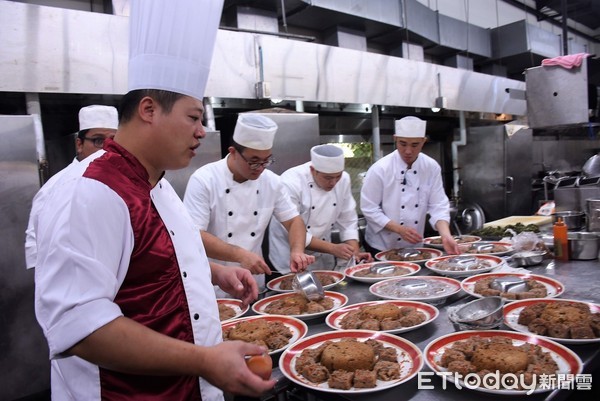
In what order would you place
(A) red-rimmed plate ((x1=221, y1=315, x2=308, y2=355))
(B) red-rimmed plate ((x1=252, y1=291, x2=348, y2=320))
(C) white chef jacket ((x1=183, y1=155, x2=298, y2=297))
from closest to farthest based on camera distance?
(A) red-rimmed plate ((x1=221, y1=315, x2=308, y2=355)) → (B) red-rimmed plate ((x1=252, y1=291, x2=348, y2=320)) → (C) white chef jacket ((x1=183, y1=155, x2=298, y2=297))

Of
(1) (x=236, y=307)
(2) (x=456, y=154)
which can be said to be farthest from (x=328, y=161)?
(2) (x=456, y=154)

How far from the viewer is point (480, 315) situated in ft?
5.37

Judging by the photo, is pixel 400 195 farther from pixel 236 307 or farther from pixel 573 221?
pixel 236 307

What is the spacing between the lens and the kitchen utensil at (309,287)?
208 centimetres

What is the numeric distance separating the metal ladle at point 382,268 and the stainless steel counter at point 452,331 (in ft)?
0.51

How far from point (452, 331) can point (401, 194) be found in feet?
7.38

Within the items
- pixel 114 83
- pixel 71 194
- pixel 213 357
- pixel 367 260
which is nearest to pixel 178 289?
pixel 213 357

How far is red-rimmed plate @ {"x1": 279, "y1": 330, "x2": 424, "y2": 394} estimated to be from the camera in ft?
4.11

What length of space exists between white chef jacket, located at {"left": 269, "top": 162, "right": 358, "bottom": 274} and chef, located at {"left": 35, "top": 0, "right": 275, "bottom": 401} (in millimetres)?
2039

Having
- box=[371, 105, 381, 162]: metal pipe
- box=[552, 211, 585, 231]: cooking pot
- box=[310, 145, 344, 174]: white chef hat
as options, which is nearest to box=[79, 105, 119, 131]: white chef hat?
box=[310, 145, 344, 174]: white chef hat

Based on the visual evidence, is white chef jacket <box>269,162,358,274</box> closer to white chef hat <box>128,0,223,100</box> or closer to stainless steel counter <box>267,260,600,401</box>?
stainless steel counter <box>267,260,600,401</box>

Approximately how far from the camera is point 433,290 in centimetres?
208

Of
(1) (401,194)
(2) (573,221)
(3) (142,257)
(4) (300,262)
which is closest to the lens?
(3) (142,257)

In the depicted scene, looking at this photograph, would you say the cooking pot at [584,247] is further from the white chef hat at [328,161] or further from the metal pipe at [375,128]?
the metal pipe at [375,128]
